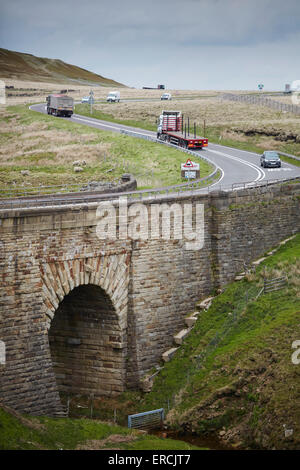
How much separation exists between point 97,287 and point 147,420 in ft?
22.3

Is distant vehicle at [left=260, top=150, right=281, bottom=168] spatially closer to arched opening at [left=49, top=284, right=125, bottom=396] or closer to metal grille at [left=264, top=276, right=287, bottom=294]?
metal grille at [left=264, top=276, right=287, bottom=294]

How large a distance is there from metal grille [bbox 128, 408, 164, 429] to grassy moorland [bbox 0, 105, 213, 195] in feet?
69.4

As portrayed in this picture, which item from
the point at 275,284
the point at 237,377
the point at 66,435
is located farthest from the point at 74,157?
the point at 66,435

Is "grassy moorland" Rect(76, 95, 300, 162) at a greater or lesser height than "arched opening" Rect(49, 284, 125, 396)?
greater

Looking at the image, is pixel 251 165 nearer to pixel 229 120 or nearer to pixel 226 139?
pixel 226 139

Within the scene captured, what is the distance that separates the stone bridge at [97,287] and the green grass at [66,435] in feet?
6.99

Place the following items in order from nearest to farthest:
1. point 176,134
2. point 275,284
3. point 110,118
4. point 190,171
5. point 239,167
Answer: point 275,284, point 190,171, point 239,167, point 176,134, point 110,118

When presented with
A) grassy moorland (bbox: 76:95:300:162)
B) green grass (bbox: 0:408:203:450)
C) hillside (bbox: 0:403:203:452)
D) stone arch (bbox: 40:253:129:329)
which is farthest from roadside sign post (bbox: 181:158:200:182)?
green grass (bbox: 0:408:203:450)

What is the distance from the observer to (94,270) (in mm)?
33594

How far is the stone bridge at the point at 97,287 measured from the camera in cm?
2995

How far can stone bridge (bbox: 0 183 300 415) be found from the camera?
30.0 meters

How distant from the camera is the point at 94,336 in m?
35.6

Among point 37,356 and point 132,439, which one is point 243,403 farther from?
point 37,356

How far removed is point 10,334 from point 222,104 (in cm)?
8285
